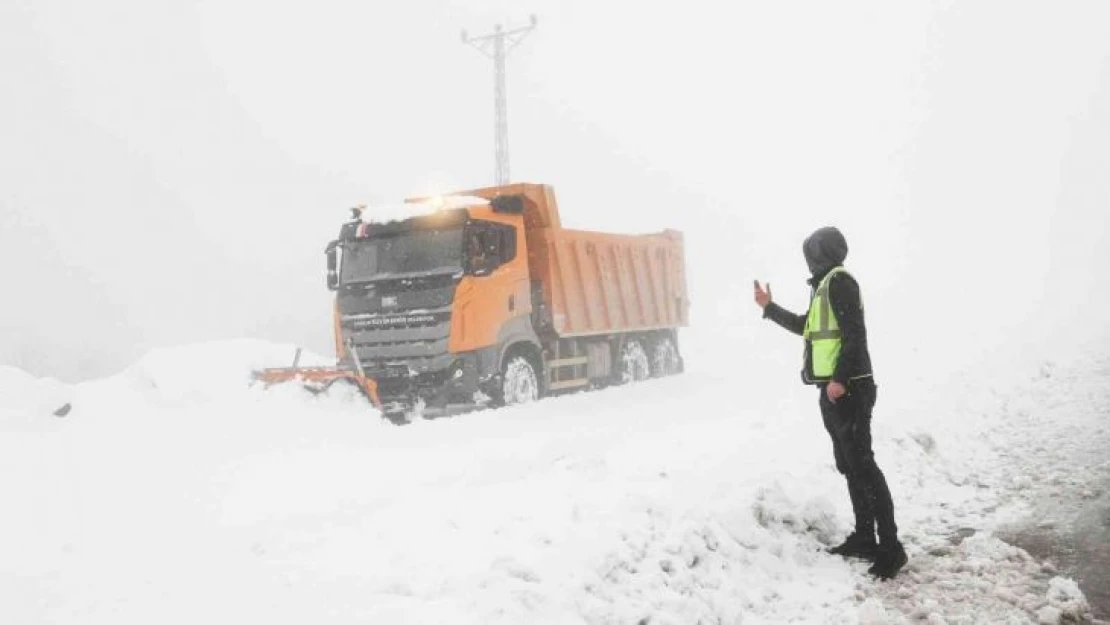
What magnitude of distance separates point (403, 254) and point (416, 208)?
65cm

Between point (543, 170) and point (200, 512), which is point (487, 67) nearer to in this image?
point (543, 170)

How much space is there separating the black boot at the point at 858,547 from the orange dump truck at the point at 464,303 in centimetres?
601

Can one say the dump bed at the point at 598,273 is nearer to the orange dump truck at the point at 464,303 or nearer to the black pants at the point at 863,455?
the orange dump truck at the point at 464,303

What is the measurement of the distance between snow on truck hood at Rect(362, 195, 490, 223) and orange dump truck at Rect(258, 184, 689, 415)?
0.02m

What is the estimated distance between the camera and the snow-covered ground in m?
3.98

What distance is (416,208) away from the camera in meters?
11.3

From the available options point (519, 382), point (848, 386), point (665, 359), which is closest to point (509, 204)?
point (519, 382)

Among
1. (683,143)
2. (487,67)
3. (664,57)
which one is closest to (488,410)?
(683,143)

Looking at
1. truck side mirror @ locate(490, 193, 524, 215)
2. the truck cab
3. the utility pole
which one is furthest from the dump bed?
the utility pole

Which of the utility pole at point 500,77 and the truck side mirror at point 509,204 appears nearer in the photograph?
the truck side mirror at point 509,204

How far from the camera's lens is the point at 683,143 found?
3883 inches

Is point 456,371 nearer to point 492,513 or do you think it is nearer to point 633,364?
point 633,364

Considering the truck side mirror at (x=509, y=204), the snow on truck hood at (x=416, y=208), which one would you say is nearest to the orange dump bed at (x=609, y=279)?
the truck side mirror at (x=509, y=204)

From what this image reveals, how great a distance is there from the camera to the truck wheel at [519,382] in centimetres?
1121
